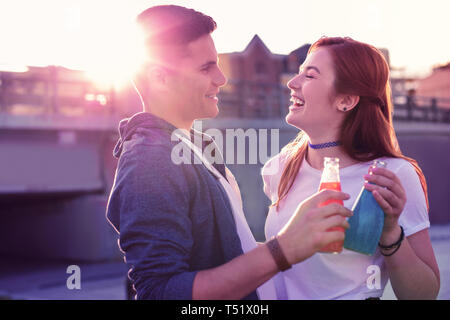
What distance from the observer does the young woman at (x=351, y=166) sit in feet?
9.12

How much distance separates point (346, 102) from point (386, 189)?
2.99 feet

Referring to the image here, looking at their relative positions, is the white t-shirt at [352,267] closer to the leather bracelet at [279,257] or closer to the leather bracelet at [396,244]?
the leather bracelet at [396,244]

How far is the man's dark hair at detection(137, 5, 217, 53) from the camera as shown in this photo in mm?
2461

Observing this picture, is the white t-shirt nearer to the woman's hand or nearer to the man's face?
the woman's hand

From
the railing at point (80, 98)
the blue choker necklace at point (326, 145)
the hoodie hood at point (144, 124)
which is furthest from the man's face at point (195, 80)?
the railing at point (80, 98)

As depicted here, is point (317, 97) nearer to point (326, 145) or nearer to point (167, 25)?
point (326, 145)

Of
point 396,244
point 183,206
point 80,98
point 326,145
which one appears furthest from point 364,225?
point 80,98

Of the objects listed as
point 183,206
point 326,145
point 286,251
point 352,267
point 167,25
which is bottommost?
point 352,267

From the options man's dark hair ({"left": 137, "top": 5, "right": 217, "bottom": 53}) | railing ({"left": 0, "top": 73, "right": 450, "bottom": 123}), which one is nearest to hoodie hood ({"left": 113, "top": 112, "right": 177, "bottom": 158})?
man's dark hair ({"left": 137, "top": 5, "right": 217, "bottom": 53})

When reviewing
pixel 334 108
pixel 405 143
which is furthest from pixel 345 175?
pixel 405 143

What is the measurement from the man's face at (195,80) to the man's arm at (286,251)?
712 millimetres

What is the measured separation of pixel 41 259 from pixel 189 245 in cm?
2439

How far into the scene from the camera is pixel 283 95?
88.0 ft

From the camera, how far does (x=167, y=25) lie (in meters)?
2.47
